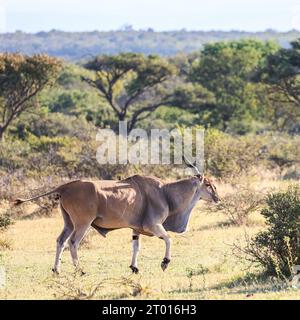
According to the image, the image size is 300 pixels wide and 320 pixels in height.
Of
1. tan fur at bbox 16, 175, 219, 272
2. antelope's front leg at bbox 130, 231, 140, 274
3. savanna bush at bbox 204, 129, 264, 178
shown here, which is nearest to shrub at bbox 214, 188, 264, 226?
savanna bush at bbox 204, 129, 264, 178

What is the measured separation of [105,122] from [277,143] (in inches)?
425

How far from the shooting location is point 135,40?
17525 cm

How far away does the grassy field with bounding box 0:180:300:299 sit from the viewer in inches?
381

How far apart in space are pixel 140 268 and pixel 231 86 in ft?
105

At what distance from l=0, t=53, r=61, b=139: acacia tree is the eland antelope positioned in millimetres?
23492

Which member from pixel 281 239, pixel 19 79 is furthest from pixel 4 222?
pixel 19 79

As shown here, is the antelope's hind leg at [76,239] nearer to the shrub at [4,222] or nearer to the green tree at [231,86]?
the shrub at [4,222]

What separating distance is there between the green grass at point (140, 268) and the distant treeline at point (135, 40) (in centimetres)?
12624

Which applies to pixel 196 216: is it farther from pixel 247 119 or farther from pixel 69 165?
pixel 247 119

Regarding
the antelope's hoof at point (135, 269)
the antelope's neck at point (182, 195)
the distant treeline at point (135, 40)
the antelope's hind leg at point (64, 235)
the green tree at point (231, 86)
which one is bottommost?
the distant treeline at point (135, 40)

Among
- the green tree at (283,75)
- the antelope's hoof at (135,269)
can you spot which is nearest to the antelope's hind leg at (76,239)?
the antelope's hoof at (135,269)

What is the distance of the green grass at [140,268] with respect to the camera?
31.7 feet
